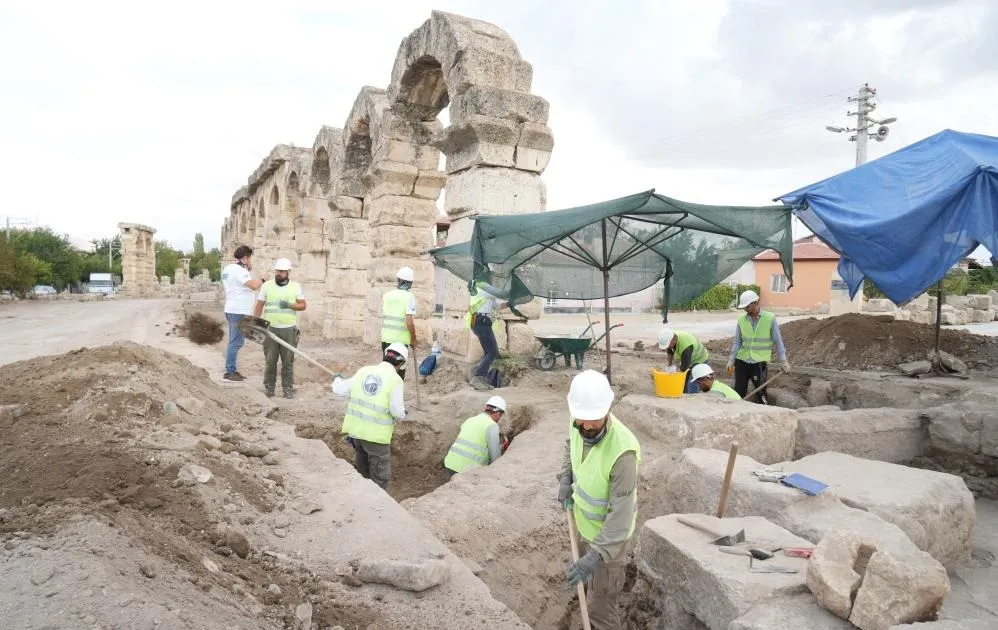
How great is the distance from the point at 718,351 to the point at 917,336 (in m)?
3.28

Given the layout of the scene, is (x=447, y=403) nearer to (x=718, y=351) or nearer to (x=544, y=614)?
(x=544, y=614)

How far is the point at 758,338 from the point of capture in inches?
275

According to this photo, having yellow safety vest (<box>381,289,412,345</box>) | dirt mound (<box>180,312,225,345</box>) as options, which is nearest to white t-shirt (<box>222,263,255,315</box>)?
yellow safety vest (<box>381,289,412,345</box>)

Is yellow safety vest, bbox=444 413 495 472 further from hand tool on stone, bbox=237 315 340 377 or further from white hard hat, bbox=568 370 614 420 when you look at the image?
white hard hat, bbox=568 370 614 420

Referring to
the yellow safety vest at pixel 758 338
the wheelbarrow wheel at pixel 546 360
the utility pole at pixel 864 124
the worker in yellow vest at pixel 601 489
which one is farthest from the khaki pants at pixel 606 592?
the utility pole at pixel 864 124

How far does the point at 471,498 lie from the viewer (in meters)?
4.23

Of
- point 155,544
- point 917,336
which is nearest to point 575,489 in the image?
point 155,544

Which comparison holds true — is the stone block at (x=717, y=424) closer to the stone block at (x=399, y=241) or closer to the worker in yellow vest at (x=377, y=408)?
the worker in yellow vest at (x=377, y=408)

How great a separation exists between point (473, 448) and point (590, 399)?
8.77ft

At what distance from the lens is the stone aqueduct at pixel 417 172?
7492 mm

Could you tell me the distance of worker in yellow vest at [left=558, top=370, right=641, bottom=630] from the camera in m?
2.88

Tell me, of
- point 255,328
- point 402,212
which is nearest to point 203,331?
point 402,212

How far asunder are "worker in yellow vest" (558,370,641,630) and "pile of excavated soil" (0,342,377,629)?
3.68 ft

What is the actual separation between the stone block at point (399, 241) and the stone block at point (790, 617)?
838 cm
